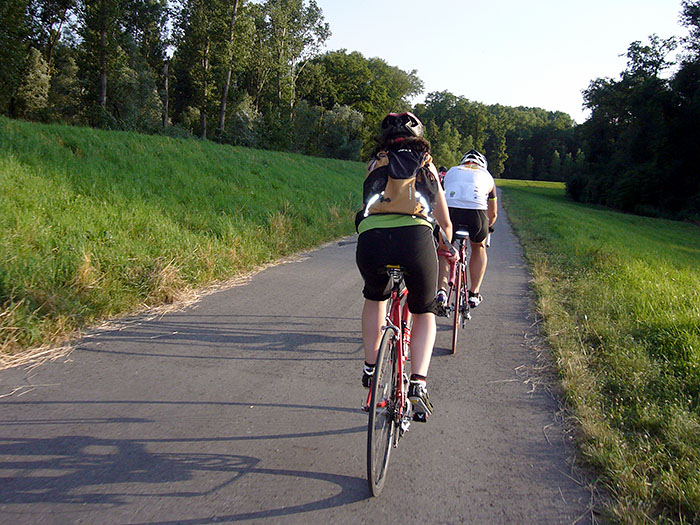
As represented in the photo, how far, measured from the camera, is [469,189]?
18.0ft

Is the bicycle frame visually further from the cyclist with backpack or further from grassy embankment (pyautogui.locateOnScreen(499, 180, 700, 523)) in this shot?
grassy embankment (pyautogui.locateOnScreen(499, 180, 700, 523))

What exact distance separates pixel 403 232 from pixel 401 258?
0.15 m

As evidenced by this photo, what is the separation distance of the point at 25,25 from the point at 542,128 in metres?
118

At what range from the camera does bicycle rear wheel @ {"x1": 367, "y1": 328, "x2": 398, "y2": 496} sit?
8.48 ft

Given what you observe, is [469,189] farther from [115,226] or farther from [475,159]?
[115,226]

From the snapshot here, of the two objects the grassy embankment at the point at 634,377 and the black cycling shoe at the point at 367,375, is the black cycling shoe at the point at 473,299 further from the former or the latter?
the black cycling shoe at the point at 367,375

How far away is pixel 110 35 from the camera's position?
1142 inches

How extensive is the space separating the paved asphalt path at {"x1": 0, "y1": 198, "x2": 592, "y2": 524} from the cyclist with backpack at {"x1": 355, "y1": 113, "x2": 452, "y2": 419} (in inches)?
21.2

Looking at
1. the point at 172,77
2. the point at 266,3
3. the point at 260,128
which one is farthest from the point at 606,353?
the point at 172,77

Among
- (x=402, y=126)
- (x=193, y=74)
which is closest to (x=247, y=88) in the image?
(x=193, y=74)

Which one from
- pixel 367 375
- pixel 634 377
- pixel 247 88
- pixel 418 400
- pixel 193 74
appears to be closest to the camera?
pixel 418 400

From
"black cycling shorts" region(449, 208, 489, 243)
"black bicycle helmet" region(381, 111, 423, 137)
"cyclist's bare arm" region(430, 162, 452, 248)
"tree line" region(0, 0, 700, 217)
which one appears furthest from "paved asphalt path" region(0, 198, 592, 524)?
"tree line" region(0, 0, 700, 217)

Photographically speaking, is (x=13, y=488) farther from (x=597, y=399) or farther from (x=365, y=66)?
(x=365, y=66)

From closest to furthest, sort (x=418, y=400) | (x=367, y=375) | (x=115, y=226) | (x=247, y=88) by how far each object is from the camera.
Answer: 1. (x=418, y=400)
2. (x=367, y=375)
3. (x=115, y=226)
4. (x=247, y=88)
